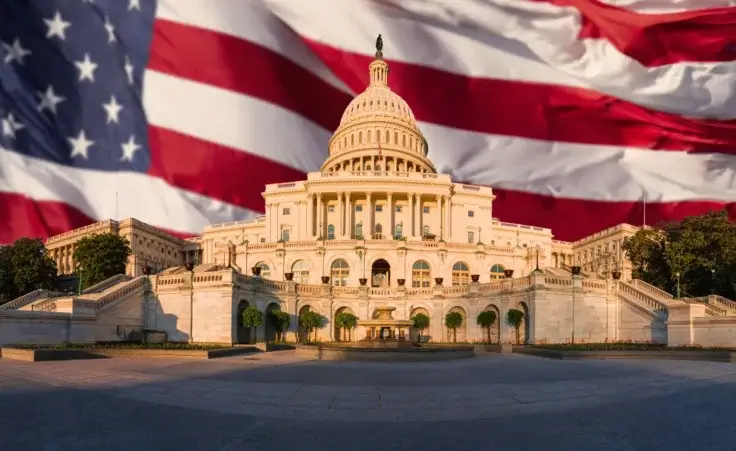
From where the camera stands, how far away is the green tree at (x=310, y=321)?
49156 millimetres

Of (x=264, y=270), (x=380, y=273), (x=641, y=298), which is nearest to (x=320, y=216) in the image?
(x=264, y=270)

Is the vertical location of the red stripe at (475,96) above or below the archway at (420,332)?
above

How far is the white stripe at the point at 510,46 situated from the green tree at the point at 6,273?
171 feet

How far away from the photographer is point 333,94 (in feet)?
144

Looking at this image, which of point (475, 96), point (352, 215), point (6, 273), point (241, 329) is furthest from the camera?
point (352, 215)

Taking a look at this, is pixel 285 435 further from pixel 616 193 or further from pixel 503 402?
pixel 616 193

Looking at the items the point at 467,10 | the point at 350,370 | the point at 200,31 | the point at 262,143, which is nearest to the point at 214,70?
the point at 200,31

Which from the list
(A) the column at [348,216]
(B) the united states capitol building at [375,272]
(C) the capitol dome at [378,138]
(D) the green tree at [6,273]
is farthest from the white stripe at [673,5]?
(C) the capitol dome at [378,138]

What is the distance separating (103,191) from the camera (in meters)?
A: 40.8

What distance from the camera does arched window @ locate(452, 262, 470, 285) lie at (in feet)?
230

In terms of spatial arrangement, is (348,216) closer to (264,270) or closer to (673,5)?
(264,270)

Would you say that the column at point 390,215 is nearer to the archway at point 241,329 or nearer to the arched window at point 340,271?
the arched window at point 340,271

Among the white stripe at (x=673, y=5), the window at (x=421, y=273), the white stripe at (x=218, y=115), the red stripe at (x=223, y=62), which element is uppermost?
the white stripe at (x=673, y=5)

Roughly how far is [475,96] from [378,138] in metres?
78.8
